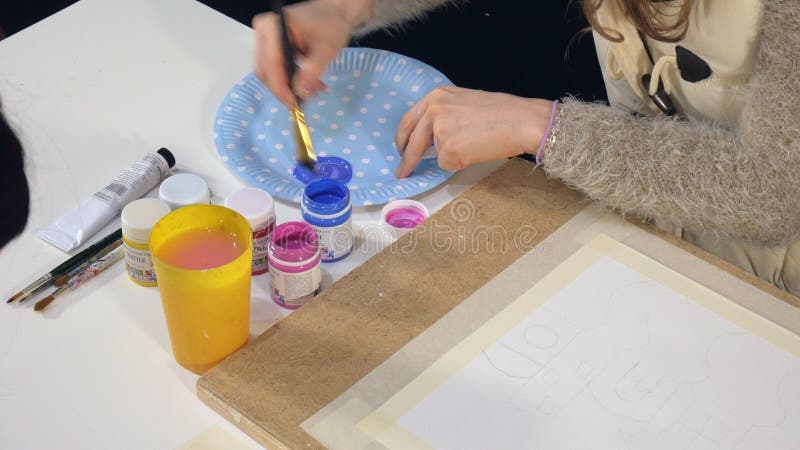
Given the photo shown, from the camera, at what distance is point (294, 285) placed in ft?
3.06

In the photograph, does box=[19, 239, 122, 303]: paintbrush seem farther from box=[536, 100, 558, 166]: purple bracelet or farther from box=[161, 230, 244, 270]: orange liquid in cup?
A: box=[536, 100, 558, 166]: purple bracelet

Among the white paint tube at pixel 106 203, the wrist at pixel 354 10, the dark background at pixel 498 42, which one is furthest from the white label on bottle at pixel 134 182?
the dark background at pixel 498 42

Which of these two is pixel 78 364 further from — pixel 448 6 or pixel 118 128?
pixel 448 6

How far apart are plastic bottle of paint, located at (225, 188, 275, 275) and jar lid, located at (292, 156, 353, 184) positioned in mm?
144

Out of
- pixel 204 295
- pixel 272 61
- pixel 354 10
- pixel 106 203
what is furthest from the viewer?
pixel 354 10

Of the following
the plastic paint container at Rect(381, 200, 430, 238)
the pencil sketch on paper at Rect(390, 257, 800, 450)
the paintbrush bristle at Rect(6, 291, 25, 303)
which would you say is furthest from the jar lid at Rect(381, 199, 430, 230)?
the paintbrush bristle at Rect(6, 291, 25, 303)

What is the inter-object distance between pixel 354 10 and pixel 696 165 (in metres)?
0.55

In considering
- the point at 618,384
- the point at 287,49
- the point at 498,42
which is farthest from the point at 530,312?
the point at 498,42

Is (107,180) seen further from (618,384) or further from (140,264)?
(618,384)

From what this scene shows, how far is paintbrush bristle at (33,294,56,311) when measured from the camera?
0.93m

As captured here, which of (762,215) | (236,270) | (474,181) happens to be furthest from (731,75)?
(236,270)

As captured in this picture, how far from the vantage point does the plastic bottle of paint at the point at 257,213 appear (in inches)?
37.4

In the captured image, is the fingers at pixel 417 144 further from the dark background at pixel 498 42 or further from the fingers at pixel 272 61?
the dark background at pixel 498 42

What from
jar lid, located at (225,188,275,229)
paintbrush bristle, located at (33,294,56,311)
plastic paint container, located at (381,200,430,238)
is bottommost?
paintbrush bristle, located at (33,294,56,311)
